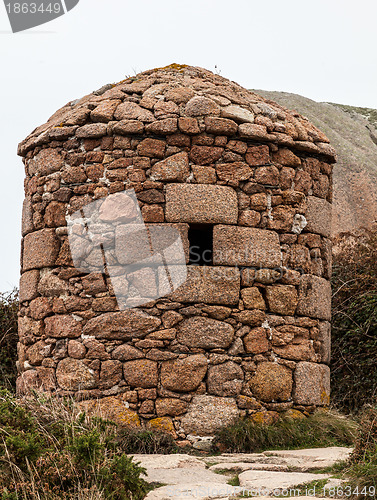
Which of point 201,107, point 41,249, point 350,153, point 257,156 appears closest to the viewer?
point 201,107

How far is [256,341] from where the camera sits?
5.83 metres

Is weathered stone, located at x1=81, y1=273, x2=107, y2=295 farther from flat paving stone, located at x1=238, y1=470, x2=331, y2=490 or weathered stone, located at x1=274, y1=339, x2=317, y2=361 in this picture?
flat paving stone, located at x1=238, y1=470, x2=331, y2=490

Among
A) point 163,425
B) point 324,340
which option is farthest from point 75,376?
point 324,340

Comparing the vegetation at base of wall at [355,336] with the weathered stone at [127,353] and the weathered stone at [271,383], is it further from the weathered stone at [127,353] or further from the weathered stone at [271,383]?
the weathered stone at [127,353]

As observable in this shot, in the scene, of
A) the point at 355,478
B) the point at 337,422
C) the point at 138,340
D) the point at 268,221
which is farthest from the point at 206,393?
the point at 355,478

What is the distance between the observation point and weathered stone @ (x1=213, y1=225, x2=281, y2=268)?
5.83m

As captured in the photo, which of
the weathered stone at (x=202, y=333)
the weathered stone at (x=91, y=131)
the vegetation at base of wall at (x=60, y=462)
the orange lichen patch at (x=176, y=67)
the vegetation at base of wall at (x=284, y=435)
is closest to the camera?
the vegetation at base of wall at (x=60, y=462)

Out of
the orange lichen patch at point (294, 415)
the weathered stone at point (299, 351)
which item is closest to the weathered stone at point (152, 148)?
the weathered stone at point (299, 351)

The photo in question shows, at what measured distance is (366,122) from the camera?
22.4 m

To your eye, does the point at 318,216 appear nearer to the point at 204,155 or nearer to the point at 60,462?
the point at 204,155

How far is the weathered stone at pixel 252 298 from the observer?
586 centimetres

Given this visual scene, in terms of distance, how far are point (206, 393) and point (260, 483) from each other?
163 cm

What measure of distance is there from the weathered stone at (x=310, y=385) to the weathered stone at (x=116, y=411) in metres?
1.45

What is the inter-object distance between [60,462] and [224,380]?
2.23 m
